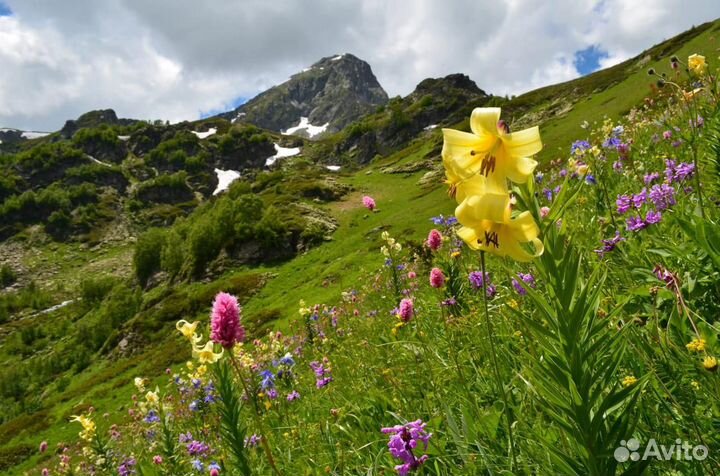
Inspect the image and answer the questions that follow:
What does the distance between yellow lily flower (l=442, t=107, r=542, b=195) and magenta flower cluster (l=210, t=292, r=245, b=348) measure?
5.99ft

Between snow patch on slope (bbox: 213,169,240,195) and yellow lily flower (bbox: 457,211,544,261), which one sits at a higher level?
snow patch on slope (bbox: 213,169,240,195)

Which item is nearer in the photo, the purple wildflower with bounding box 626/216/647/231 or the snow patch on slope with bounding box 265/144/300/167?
the purple wildflower with bounding box 626/216/647/231

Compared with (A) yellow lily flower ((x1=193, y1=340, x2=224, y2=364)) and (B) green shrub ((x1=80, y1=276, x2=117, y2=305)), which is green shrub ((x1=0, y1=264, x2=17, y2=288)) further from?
(A) yellow lily flower ((x1=193, y1=340, x2=224, y2=364))

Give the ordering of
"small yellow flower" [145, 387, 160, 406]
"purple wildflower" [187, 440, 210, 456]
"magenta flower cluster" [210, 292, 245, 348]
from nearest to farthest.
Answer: "magenta flower cluster" [210, 292, 245, 348]
"small yellow flower" [145, 387, 160, 406]
"purple wildflower" [187, 440, 210, 456]

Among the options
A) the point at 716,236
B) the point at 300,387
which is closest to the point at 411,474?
the point at 716,236

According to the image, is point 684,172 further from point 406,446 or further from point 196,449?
point 196,449

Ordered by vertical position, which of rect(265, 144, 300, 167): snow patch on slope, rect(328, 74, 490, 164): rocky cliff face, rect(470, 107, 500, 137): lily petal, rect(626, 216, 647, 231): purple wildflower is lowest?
rect(626, 216, 647, 231): purple wildflower

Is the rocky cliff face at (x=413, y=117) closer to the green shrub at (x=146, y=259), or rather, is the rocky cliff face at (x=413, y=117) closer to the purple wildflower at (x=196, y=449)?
the green shrub at (x=146, y=259)

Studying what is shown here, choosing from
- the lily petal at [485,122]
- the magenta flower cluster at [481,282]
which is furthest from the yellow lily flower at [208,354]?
the magenta flower cluster at [481,282]

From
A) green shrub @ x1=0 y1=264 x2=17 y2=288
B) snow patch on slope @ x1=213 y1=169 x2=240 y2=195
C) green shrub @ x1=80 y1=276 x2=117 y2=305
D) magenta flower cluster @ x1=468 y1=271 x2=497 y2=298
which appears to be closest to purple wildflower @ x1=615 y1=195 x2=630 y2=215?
magenta flower cluster @ x1=468 y1=271 x2=497 y2=298

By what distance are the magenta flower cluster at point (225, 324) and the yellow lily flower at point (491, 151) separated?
1825mm

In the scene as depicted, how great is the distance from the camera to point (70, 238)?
110188mm

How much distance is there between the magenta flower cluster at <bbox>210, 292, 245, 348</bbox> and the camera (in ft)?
8.70

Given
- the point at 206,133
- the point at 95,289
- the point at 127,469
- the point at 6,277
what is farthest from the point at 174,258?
the point at 206,133
